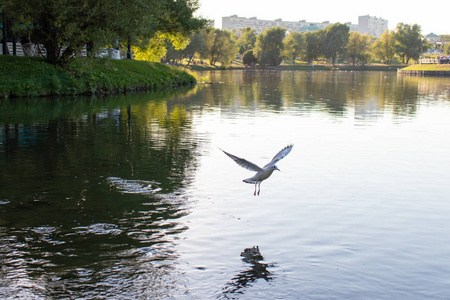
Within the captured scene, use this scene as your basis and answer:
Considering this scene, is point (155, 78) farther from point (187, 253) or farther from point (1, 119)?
point (187, 253)

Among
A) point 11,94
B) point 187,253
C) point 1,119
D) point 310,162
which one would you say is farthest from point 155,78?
point 187,253

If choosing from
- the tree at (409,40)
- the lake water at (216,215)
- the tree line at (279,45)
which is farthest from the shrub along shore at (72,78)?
the tree at (409,40)

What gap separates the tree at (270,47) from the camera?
17350cm

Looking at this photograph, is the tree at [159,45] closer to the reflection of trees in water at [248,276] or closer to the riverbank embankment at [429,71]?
the reflection of trees in water at [248,276]

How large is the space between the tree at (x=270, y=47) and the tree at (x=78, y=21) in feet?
439

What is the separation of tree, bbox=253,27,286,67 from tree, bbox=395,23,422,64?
50346mm

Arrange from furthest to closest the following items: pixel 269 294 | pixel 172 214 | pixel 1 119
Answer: pixel 1 119, pixel 172 214, pixel 269 294

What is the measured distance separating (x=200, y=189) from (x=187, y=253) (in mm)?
4545

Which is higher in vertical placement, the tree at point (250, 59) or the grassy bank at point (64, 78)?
the tree at point (250, 59)

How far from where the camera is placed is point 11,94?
36969 millimetres

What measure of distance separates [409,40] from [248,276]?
201 meters

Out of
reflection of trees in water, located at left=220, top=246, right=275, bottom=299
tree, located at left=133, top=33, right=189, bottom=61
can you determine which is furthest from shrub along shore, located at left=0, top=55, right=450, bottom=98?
reflection of trees in water, located at left=220, top=246, right=275, bottom=299

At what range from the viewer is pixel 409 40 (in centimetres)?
19262

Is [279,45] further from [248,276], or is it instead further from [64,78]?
[248,276]
